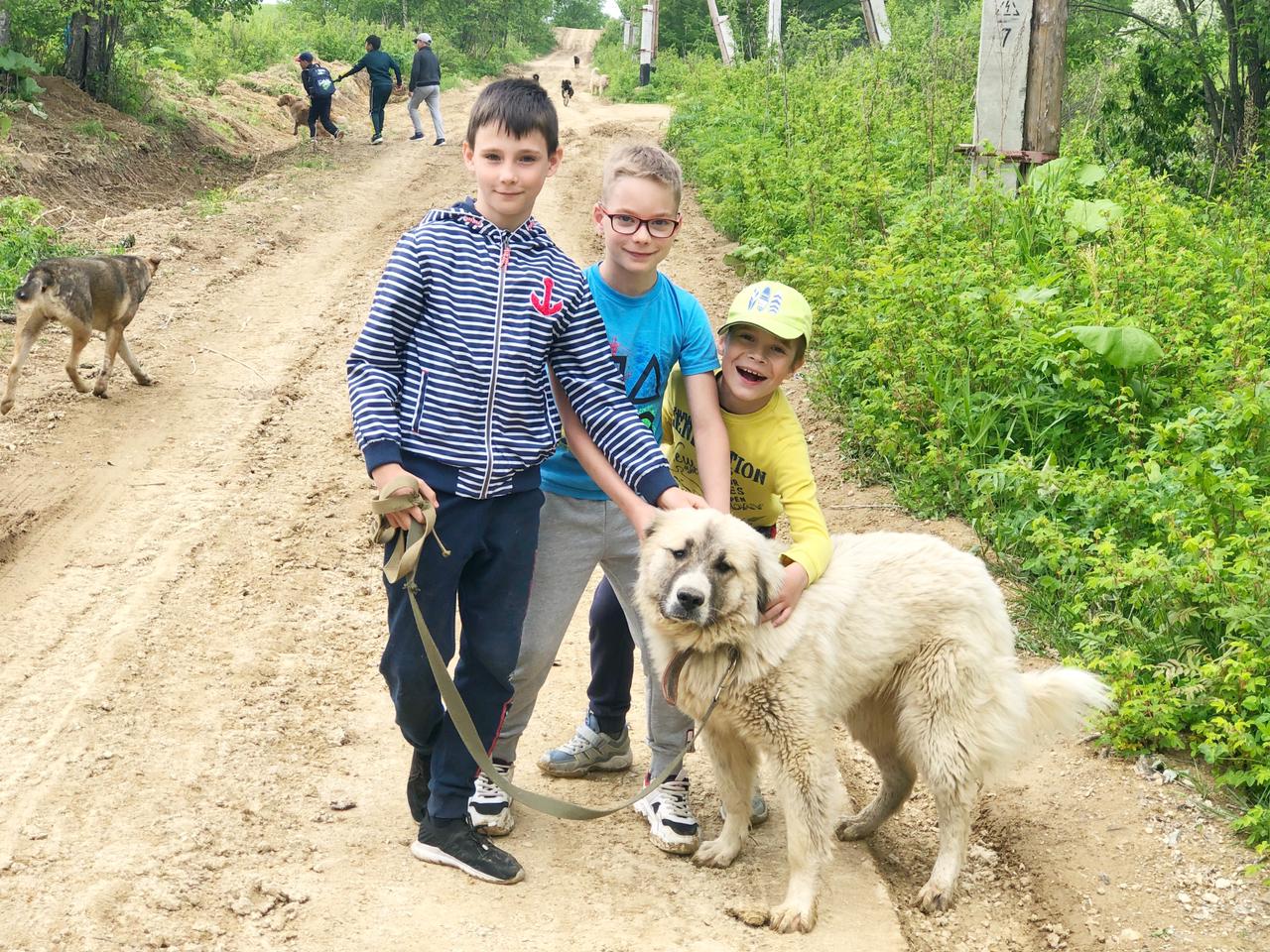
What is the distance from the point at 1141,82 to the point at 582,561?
9.67 m

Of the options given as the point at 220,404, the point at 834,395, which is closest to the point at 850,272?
the point at 834,395

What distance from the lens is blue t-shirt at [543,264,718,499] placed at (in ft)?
12.0

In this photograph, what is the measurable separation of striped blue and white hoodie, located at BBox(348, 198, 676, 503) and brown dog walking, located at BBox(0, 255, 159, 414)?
5.87 m

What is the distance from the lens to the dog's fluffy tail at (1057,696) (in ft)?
12.4

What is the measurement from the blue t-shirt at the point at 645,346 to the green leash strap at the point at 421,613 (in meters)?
0.65

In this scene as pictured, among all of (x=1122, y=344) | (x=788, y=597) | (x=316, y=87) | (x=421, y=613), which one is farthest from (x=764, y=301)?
(x=316, y=87)

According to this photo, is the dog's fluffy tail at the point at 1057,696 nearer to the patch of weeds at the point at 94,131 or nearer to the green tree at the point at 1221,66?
the green tree at the point at 1221,66

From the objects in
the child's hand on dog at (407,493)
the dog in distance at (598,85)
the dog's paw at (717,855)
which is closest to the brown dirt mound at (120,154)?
the child's hand on dog at (407,493)

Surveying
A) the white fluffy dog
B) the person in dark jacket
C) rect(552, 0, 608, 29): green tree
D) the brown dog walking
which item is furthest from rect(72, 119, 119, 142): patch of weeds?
rect(552, 0, 608, 29): green tree

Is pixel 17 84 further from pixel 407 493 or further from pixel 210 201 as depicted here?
pixel 407 493

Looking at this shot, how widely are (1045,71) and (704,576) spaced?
21.0 feet

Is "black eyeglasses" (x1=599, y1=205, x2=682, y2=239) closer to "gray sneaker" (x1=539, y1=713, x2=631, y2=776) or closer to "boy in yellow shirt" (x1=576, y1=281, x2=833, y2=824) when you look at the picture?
"boy in yellow shirt" (x1=576, y1=281, x2=833, y2=824)

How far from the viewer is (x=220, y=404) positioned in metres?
8.33

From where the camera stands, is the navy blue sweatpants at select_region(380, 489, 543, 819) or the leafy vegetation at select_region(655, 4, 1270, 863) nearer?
the navy blue sweatpants at select_region(380, 489, 543, 819)
